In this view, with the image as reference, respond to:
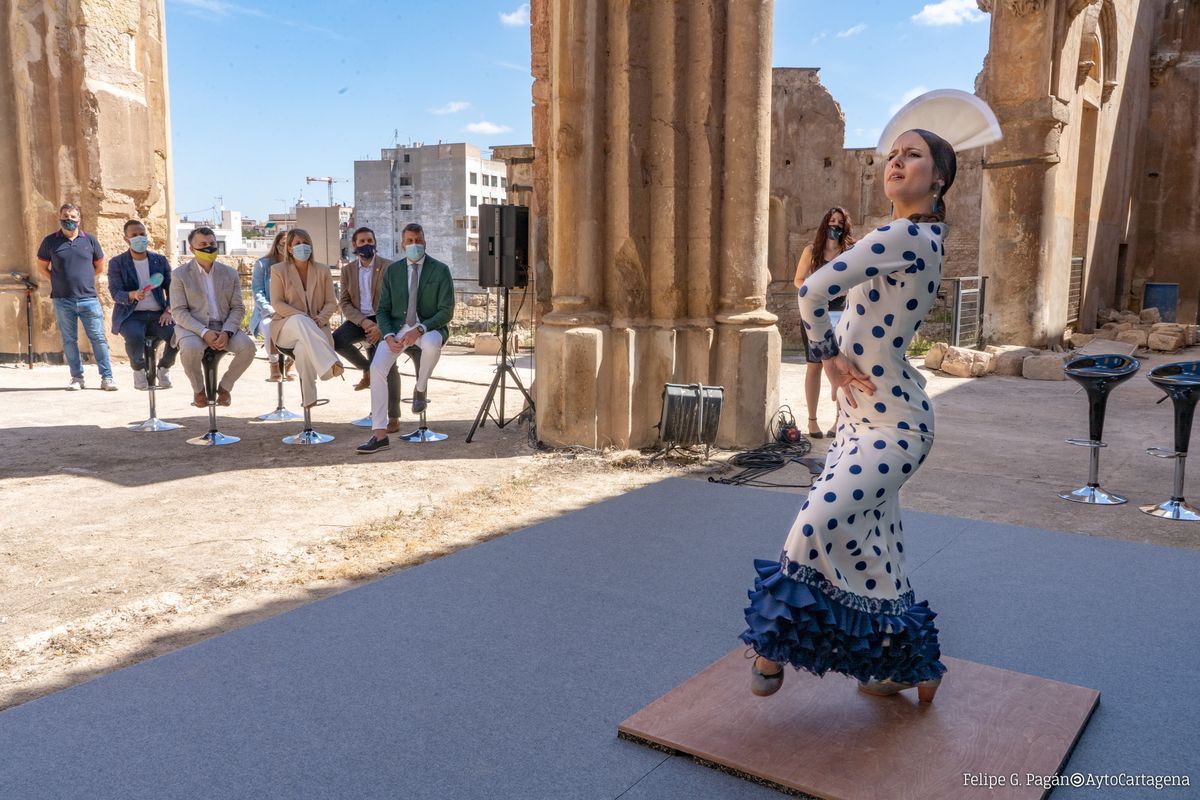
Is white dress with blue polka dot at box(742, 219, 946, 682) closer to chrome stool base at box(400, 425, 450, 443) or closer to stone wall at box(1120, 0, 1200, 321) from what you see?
chrome stool base at box(400, 425, 450, 443)

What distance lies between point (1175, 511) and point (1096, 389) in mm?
782

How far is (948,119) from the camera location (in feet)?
10.2

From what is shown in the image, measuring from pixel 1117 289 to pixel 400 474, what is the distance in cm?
1656

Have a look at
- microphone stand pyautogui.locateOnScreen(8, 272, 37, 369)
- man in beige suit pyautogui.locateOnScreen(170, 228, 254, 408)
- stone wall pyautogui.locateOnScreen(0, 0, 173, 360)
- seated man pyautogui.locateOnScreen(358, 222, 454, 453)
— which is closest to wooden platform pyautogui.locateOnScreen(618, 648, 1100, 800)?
seated man pyautogui.locateOnScreen(358, 222, 454, 453)

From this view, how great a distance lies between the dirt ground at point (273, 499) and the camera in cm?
387

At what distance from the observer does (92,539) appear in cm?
480

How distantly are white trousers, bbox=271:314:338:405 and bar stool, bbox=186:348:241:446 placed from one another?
0.57 meters

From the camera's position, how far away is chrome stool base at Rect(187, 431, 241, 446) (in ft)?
23.9

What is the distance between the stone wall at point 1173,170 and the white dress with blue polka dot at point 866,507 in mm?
18114

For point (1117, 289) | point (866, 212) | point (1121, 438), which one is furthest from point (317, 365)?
point (866, 212)

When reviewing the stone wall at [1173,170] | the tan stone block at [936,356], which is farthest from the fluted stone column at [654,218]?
the stone wall at [1173,170]

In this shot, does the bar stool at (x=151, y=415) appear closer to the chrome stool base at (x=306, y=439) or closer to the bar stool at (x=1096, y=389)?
the chrome stool base at (x=306, y=439)

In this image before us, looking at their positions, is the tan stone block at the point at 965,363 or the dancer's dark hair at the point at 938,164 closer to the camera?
the dancer's dark hair at the point at 938,164

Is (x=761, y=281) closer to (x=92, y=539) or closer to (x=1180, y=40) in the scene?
(x=92, y=539)
